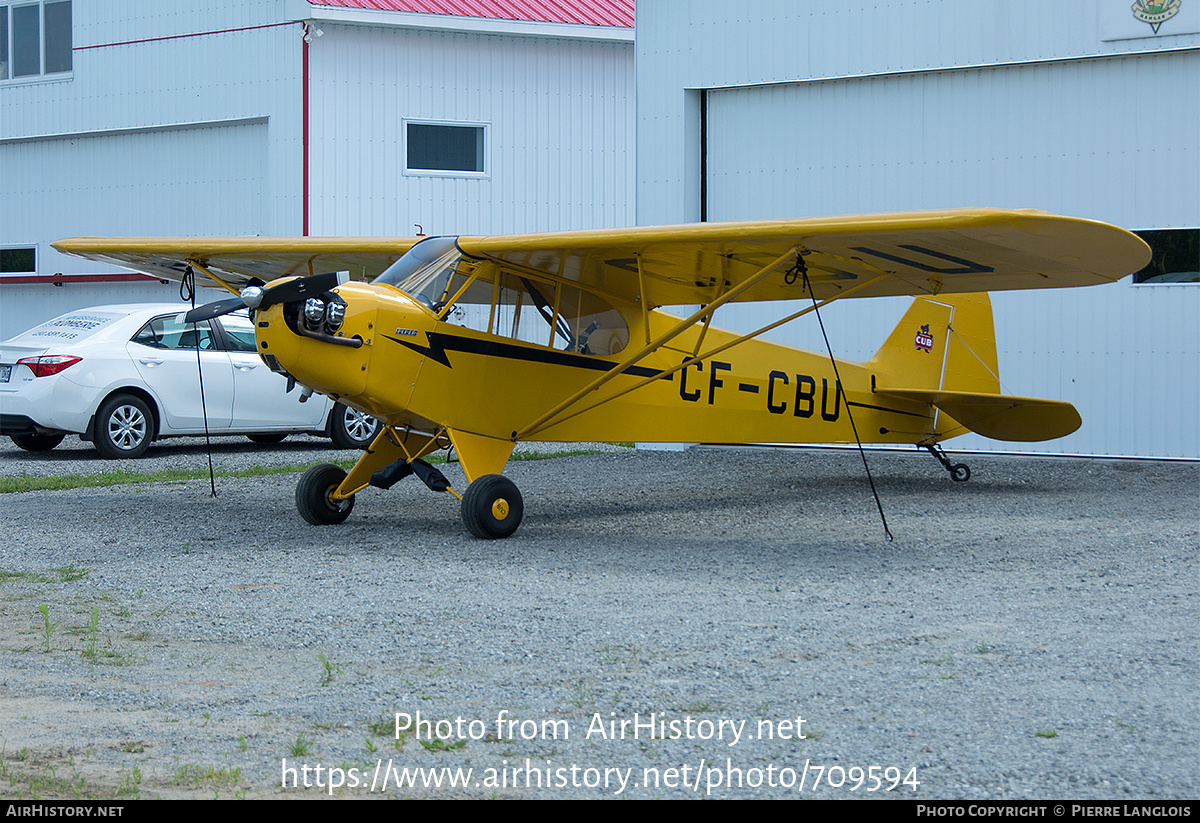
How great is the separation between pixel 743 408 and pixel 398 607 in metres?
5.03

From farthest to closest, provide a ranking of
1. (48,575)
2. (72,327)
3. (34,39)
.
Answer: (34,39) → (72,327) → (48,575)

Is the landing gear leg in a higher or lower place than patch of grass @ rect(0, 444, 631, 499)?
higher

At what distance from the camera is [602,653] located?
5133 mm

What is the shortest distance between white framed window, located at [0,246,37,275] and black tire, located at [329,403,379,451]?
9.16m

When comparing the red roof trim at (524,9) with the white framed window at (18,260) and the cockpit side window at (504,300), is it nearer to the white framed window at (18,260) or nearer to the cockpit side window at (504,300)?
the white framed window at (18,260)

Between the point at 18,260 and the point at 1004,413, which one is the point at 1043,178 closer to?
the point at 1004,413

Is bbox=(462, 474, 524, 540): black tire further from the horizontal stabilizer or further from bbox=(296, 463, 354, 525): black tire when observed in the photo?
the horizontal stabilizer

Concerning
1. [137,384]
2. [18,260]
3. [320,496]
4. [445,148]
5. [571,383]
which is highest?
[445,148]

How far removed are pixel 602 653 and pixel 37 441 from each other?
11.0 meters

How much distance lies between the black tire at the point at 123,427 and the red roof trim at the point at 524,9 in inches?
287

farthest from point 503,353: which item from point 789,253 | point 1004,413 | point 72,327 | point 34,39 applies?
point 34,39

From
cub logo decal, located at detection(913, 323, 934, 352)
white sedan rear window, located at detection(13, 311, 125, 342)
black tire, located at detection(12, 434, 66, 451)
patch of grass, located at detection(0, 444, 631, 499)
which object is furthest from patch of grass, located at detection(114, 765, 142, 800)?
black tire, located at detection(12, 434, 66, 451)

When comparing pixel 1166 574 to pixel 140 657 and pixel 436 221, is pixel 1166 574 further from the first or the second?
pixel 436 221

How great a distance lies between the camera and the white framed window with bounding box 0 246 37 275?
68.4ft
